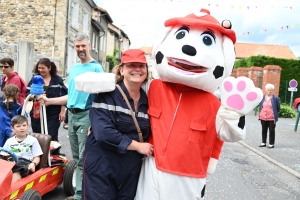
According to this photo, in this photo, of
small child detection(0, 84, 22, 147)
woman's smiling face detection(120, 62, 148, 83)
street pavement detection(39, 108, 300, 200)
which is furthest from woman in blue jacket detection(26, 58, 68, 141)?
woman's smiling face detection(120, 62, 148, 83)

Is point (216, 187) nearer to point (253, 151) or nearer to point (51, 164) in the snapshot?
point (51, 164)

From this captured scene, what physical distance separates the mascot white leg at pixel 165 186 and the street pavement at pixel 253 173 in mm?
2192

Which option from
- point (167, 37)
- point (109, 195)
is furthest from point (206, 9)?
point (109, 195)

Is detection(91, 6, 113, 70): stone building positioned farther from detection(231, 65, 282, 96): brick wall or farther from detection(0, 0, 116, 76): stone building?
detection(231, 65, 282, 96): brick wall

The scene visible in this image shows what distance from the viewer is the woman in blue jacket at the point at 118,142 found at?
2273 millimetres

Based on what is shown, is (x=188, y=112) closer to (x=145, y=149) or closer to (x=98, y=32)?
(x=145, y=149)

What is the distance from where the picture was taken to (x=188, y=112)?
233 cm

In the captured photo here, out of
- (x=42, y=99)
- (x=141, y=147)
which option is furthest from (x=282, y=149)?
(x=141, y=147)

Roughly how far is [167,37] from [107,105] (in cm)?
74

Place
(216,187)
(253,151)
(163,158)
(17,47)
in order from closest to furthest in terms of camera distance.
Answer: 1. (163,158)
2. (216,187)
3. (253,151)
4. (17,47)

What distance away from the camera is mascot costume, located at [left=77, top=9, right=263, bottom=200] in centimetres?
229

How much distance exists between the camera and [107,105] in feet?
7.63

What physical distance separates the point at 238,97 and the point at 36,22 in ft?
51.9

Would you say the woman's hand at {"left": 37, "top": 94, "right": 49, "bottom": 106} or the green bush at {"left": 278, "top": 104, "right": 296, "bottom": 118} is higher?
the woman's hand at {"left": 37, "top": 94, "right": 49, "bottom": 106}
